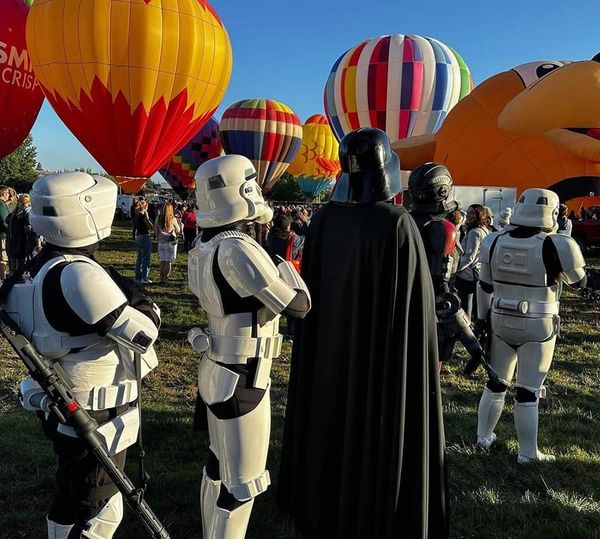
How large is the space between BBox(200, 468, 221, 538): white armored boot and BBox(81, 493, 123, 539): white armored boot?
1.43ft

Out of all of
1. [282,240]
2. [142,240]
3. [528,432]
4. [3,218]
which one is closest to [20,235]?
[3,218]

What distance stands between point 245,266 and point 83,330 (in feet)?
2.19

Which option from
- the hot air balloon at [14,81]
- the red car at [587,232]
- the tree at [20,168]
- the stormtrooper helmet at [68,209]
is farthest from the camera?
the tree at [20,168]

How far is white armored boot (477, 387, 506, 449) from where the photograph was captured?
3.88m

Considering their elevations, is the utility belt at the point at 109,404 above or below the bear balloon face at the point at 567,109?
below

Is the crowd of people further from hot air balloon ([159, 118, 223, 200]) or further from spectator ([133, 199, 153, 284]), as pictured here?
hot air balloon ([159, 118, 223, 200])

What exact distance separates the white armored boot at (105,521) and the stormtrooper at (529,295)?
2.73m

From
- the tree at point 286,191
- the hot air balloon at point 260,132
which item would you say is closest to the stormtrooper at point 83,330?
the hot air balloon at point 260,132

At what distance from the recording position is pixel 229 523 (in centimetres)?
238

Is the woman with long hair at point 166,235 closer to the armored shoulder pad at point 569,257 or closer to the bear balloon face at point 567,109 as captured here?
the bear balloon face at point 567,109

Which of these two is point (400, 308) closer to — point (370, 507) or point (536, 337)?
point (370, 507)

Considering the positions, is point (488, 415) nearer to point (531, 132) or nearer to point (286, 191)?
point (531, 132)

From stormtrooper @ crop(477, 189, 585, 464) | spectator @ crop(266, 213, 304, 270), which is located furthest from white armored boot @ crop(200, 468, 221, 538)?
spectator @ crop(266, 213, 304, 270)

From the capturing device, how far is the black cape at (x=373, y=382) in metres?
2.26
